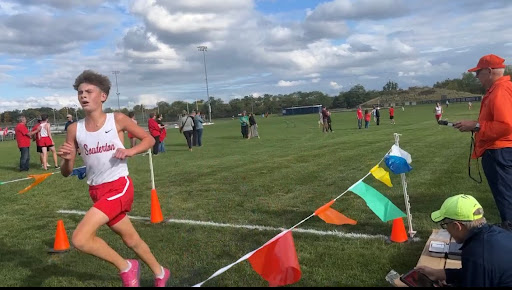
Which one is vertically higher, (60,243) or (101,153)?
(101,153)

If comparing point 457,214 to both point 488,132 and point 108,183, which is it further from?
Answer: point 108,183

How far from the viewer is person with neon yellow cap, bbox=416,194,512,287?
2.83 meters

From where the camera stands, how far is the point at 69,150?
3.85 m

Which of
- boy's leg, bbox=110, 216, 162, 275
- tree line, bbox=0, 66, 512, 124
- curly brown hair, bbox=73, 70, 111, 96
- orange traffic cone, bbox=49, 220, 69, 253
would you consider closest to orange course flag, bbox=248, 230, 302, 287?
boy's leg, bbox=110, 216, 162, 275

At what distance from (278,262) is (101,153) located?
191cm

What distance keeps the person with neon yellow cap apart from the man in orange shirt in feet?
4.94

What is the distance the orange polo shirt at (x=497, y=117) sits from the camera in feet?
14.1

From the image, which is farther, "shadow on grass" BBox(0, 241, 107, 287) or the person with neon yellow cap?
"shadow on grass" BBox(0, 241, 107, 287)

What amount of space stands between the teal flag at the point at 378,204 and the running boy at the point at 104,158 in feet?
7.79

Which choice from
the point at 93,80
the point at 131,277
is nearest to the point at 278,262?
the point at 131,277

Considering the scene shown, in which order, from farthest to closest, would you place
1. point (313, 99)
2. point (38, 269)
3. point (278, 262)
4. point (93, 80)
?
point (313, 99) < point (38, 269) < point (93, 80) < point (278, 262)

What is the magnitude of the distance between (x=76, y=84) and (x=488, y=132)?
4.18 meters

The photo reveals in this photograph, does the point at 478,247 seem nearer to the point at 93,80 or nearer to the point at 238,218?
the point at 93,80

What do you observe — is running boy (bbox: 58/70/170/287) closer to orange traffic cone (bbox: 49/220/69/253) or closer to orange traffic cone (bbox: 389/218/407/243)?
orange traffic cone (bbox: 49/220/69/253)
